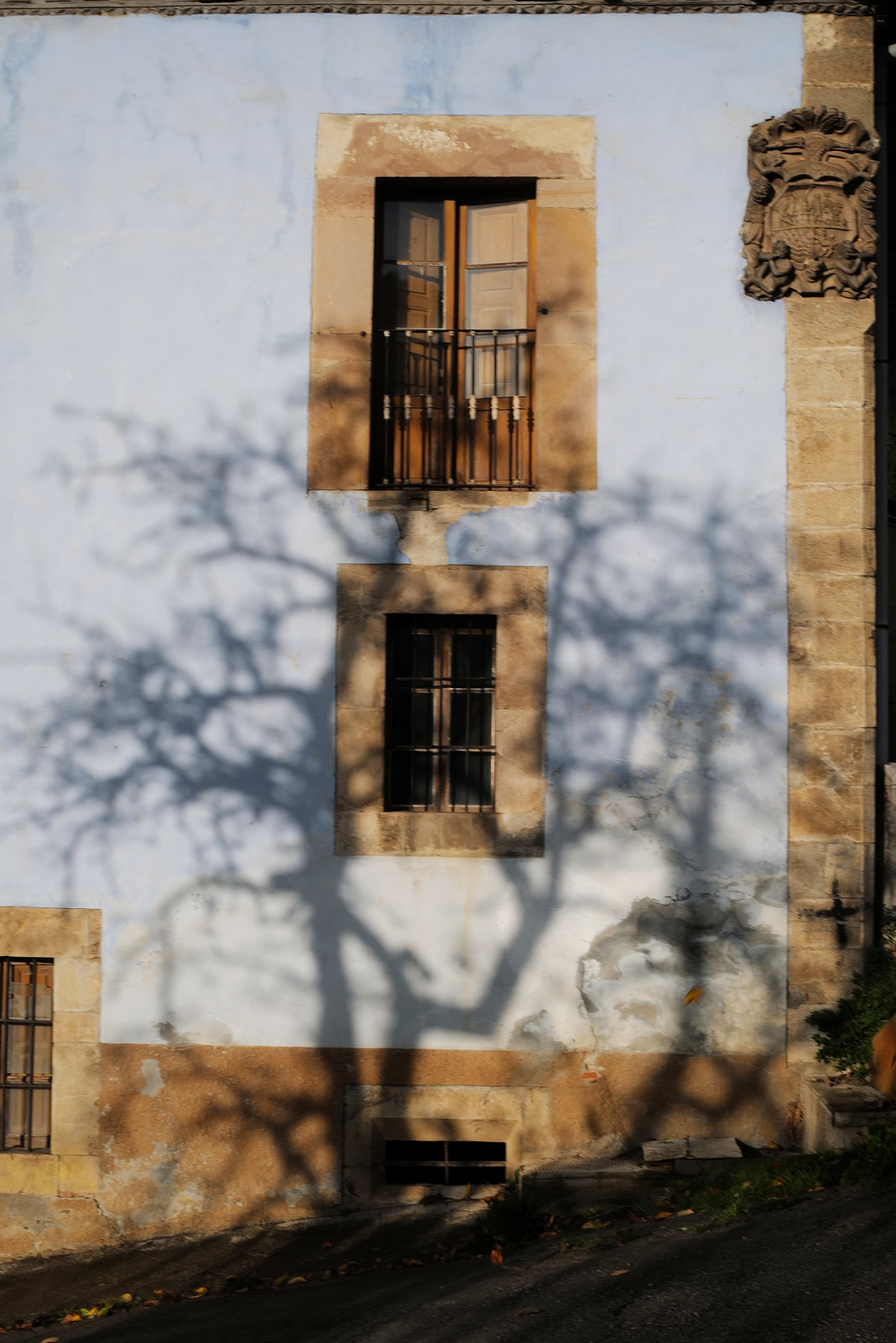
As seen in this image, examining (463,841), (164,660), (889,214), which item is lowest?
(463,841)

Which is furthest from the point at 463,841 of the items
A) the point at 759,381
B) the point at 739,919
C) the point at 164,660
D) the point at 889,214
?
the point at 889,214

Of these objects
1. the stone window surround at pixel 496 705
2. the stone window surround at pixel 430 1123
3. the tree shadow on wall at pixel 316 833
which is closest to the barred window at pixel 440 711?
the stone window surround at pixel 496 705

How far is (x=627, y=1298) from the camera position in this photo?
191 inches

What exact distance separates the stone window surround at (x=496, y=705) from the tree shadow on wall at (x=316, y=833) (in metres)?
0.10

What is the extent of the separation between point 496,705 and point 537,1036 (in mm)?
1939

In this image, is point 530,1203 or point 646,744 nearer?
point 530,1203

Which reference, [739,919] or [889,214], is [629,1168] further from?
[889,214]

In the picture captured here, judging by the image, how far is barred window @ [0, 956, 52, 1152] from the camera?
7.13 m

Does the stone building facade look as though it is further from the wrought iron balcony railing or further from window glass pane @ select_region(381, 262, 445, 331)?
window glass pane @ select_region(381, 262, 445, 331)

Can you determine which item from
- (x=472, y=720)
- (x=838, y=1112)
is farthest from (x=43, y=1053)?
(x=838, y=1112)

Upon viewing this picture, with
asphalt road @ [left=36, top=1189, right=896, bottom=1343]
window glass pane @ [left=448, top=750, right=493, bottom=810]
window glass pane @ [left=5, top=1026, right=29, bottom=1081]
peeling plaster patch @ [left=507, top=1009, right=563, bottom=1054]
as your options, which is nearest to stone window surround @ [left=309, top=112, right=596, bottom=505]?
window glass pane @ [left=448, top=750, right=493, bottom=810]

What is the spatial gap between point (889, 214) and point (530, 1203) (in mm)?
7006

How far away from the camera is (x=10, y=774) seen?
7070 millimetres

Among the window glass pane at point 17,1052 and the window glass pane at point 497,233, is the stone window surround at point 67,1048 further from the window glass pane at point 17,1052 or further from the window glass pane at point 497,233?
the window glass pane at point 497,233
